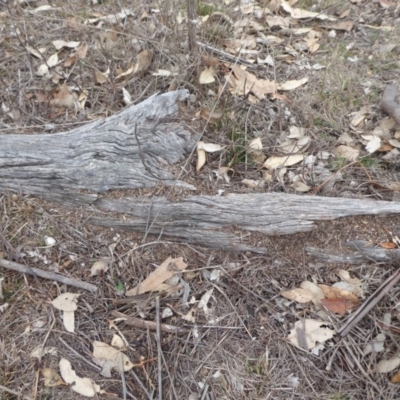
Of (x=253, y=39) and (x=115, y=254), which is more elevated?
(x=253, y=39)

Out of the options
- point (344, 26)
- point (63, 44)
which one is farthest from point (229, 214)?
point (344, 26)

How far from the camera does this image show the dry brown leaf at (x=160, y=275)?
1.85m

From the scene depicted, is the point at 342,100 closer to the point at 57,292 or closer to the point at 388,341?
the point at 388,341

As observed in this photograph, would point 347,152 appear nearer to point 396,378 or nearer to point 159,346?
point 396,378

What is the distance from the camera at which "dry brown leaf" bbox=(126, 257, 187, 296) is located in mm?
1851

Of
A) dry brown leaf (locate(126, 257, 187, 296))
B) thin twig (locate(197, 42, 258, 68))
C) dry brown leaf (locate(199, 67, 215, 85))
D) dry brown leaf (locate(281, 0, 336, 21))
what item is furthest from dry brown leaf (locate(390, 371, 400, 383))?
dry brown leaf (locate(281, 0, 336, 21))

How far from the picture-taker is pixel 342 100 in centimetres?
245

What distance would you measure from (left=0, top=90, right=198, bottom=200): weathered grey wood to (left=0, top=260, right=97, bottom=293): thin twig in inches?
13.7

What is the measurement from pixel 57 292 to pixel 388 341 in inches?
53.6

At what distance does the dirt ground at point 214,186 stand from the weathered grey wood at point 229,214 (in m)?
0.05

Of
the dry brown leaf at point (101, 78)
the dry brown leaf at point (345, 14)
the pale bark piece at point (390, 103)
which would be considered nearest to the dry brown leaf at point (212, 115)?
the dry brown leaf at point (101, 78)

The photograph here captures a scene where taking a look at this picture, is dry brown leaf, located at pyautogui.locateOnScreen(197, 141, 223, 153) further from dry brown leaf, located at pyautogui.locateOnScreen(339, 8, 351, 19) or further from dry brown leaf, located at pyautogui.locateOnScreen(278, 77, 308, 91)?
dry brown leaf, located at pyautogui.locateOnScreen(339, 8, 351, 19)

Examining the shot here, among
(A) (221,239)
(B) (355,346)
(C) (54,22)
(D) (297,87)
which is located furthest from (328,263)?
(C) (54,22)

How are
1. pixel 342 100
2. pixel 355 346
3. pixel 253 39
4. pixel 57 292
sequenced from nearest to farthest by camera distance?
pixel 355 346
pixel 57 292
pixel 342 100
pixel 253 39
